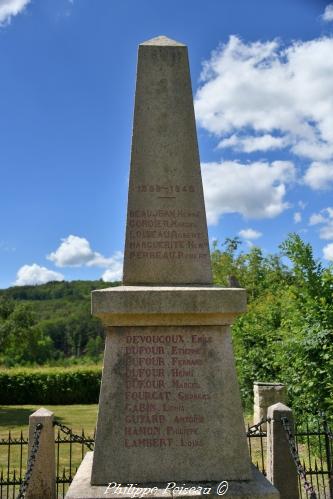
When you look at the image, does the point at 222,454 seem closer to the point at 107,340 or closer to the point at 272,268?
the point at 107,340

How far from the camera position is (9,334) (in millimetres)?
27781

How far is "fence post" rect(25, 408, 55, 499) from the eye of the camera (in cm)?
639

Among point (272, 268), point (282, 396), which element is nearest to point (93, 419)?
point (282, 396)

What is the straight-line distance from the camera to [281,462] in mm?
6238

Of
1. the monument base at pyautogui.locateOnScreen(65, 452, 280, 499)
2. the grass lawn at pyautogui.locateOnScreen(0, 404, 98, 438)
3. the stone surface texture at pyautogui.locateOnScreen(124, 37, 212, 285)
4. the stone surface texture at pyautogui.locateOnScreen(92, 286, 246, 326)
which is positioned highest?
the stone surface texture at pyautogui.locateOnScreen(124, 37, 212, 285)

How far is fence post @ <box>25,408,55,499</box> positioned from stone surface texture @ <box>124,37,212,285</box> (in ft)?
9.83

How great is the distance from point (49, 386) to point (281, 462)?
26.5m

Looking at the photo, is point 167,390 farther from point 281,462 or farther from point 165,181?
point 281,462

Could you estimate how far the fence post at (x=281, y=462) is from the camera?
623cm

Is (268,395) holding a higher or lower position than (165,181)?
lower

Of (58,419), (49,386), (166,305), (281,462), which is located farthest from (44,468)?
(49,386)

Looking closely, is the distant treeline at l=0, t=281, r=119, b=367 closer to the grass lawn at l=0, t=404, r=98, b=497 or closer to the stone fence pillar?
the grass lawn at l=0, t=404, r=98, b=497

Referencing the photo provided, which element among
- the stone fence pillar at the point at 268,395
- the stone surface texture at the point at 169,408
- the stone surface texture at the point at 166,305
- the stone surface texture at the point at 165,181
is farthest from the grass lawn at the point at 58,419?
the stone surface texture at the point at 166,305

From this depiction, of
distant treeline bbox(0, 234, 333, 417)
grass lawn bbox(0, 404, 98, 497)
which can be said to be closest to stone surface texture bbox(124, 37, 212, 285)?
distant treeline bbox(0, 234, 333, 417)
